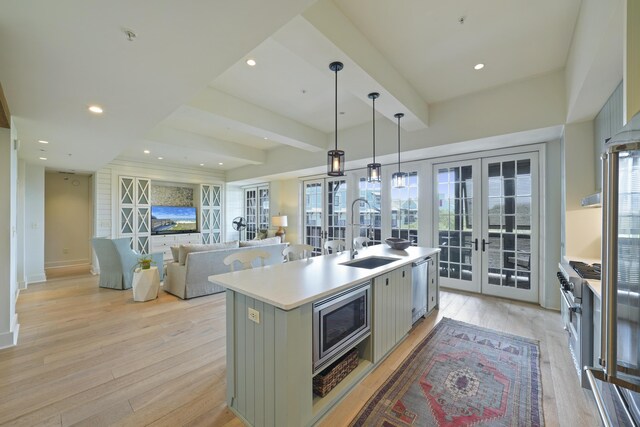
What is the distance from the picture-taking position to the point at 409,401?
196cm

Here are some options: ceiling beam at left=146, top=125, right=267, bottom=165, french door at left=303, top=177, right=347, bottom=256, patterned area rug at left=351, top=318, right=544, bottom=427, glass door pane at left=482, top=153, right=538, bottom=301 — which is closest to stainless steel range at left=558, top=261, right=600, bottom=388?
patterned area rug at left=351, top=318, right=544, bottom=427

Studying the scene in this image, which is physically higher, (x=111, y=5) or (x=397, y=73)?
(x=397, y=73)

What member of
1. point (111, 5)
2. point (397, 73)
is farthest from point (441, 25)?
point (111, 5)

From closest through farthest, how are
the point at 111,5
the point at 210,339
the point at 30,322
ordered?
the point at 111,5 < the point at 210,339 < the point at 30,322

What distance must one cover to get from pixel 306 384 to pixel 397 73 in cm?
331

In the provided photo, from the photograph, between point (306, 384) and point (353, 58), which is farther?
point (353, 58)

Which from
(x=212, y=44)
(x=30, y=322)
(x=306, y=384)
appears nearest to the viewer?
(x=306, y=384)

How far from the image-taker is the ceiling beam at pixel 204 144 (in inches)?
193

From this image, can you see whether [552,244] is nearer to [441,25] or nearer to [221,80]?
[441,25]

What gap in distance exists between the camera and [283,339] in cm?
149

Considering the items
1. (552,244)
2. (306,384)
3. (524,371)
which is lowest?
(524,371)

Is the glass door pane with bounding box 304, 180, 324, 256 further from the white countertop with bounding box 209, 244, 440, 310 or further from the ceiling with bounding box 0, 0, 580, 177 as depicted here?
the white countertop with bounding box 209, 244, 440, 310

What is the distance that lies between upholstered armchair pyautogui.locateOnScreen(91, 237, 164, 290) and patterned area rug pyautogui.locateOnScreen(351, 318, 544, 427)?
15.7 ft

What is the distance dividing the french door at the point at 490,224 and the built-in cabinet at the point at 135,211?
7.36 metres
